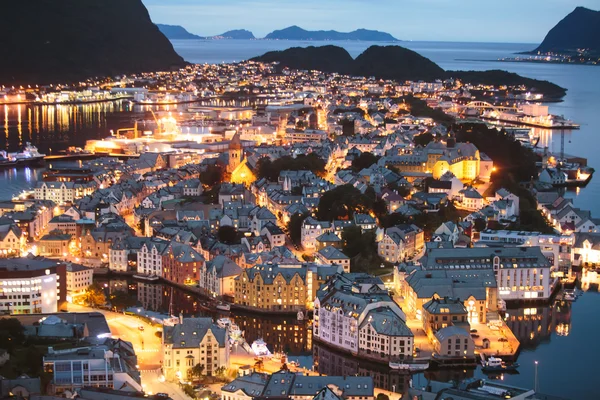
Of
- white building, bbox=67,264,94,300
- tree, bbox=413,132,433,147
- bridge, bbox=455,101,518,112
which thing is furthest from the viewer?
bridge, bbox=455,101,518,112

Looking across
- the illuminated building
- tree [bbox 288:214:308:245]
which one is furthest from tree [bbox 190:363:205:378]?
tree [bbox 288:214:308:245]

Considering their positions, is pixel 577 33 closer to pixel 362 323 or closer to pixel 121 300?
pixel 121 300

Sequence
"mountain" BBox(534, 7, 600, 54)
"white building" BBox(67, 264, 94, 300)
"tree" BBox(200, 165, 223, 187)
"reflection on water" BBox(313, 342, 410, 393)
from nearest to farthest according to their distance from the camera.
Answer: "reflection on water" BBox(313, 342, 410, 393), "white building" BBox(67, 264, 94, 300), "tree" BBox(200, 165, 223, 187), "mountain" BBox(534, 7, 600, 54)

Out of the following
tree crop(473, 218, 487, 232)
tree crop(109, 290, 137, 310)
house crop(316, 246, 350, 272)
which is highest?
tree crop(473, 218, 487, 232)

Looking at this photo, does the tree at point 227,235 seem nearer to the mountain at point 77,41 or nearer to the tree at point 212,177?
the tree at point 212,177

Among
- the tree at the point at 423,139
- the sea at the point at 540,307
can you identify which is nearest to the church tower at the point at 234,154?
the tree at the point at 423,139

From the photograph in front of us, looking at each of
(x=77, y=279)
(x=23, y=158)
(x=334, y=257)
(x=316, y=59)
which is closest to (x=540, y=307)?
(x=334, y=257)

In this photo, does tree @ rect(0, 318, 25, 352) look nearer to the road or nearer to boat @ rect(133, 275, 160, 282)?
the road
